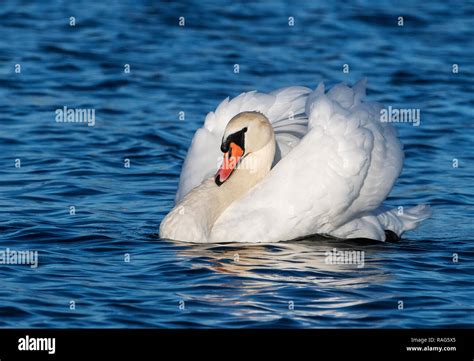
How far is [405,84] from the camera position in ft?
65.7

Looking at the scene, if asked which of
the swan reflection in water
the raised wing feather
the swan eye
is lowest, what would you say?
the swan reflection in water

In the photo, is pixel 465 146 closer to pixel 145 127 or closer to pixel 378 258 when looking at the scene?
pixel 145 127

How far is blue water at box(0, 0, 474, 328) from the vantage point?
390 inches

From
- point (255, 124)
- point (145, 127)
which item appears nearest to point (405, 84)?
point (145, 127)

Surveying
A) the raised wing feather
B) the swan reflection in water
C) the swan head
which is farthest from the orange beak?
the swan reflection in water

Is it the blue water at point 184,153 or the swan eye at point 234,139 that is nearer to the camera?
the blue water at point 184,153

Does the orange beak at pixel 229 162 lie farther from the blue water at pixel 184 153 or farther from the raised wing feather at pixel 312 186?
the blue water at pixel 184 153

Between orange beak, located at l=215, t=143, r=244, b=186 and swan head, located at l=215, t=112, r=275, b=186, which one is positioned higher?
swan head, located at l=215, t=112, r=275, b=186

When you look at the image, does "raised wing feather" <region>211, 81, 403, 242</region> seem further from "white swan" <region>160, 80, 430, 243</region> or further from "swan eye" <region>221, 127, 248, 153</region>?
"swan eye" <region>221, 127, 248, 153</region>

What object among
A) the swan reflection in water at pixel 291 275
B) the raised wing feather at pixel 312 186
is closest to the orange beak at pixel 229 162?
the raised wing feather at pixel 312 186

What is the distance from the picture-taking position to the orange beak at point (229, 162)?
1160 centimetres

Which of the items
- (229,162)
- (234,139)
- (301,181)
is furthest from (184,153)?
(301,181)

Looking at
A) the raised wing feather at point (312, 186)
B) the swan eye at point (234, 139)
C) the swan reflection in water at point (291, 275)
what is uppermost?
the swan eye at point (234, 139)

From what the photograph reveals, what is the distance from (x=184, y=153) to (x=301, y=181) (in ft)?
Answer: 16.0
